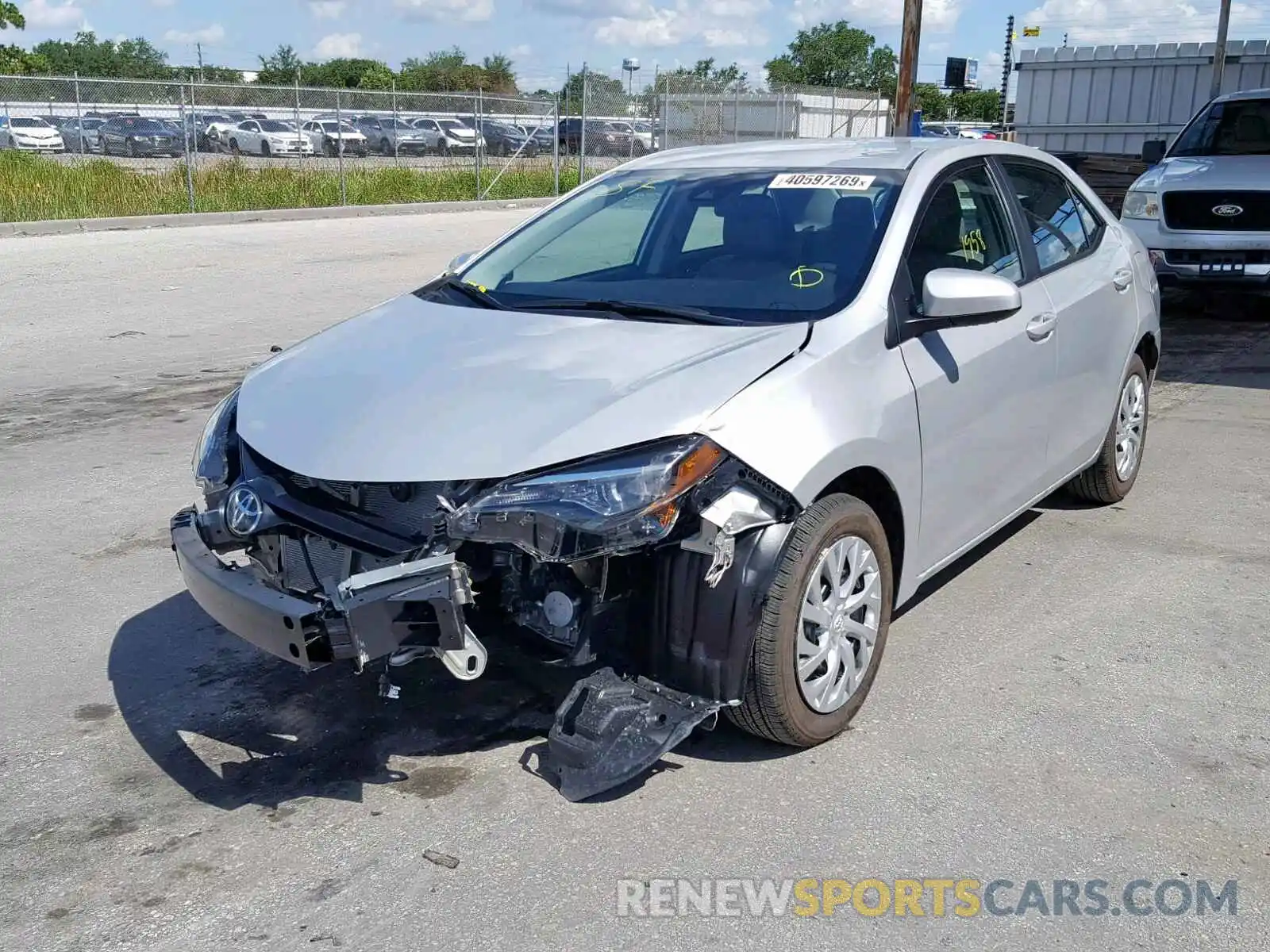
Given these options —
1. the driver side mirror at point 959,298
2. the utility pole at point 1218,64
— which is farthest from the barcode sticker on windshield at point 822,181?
the utility pole at point 1218,64

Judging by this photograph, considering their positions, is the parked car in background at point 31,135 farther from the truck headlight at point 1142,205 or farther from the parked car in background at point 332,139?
the truck headlight at point 1142,205

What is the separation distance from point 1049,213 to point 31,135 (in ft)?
84.0

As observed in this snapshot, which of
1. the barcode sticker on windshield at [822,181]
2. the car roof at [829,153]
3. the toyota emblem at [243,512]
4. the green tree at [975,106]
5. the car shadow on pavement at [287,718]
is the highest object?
the green tree at [975,106]

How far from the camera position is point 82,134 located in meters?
22.4

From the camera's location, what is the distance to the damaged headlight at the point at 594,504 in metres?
3.10

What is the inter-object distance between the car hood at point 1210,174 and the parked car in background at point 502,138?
18408mm

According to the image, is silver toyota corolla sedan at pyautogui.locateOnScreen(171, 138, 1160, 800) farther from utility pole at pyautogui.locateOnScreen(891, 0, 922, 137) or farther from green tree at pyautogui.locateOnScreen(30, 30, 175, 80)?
green tree at pyautogui.locateOnScreen(30, 30, 175, 80)

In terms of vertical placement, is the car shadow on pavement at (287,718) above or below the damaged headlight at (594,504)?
below

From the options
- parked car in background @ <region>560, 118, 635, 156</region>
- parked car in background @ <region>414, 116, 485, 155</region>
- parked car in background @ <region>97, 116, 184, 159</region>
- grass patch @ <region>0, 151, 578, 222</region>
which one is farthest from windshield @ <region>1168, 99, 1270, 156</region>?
parked car in background @ <region>97, 116, 184, 159</region>

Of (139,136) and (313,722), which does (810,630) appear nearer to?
(313,722)

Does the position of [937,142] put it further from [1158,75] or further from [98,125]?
[98,125]

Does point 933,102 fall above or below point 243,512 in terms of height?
above

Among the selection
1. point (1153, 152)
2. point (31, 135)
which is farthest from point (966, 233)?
point (31, 135)

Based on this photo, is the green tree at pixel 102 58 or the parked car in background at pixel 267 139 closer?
the parked car in background at pixel 267 139
